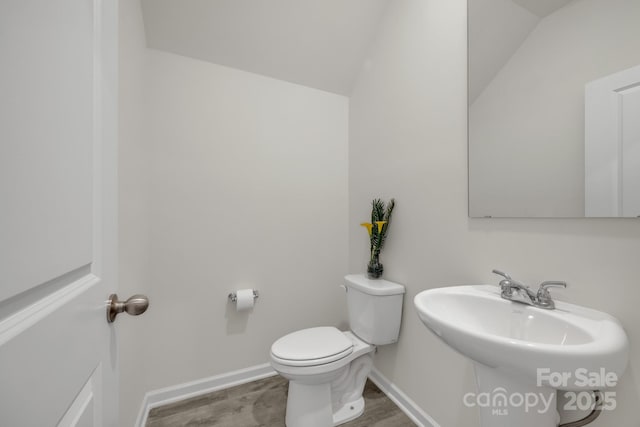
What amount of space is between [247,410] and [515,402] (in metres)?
1.36

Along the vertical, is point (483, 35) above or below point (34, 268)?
above

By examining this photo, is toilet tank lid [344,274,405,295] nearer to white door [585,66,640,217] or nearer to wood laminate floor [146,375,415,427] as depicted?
wood laminate floor [146,375,415,427]

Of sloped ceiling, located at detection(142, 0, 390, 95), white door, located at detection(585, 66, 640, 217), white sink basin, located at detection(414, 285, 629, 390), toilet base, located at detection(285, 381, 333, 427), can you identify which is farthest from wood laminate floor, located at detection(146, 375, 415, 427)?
sloped ceiling, located at detection(142, 0, 390, 95)

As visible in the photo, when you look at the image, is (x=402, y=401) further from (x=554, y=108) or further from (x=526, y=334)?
(x=554, y=108)

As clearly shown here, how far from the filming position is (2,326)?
0.80 ft

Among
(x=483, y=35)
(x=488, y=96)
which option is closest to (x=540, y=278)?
(x=488, y=96)

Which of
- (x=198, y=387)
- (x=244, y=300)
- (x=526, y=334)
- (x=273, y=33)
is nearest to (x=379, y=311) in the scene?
(x=526, y=334)

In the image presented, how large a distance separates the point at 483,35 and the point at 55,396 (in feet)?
5.47

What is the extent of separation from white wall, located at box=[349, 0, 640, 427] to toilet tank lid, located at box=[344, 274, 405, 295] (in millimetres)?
62

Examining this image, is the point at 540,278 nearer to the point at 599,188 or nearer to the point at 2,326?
the point at 599,188

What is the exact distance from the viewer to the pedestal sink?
1.95 ft

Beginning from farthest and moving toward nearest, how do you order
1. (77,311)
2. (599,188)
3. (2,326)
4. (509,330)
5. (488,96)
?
(488,96) < (509,330) < (599,188) < (77,311) < (2,326)

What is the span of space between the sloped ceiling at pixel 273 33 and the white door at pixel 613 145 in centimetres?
139

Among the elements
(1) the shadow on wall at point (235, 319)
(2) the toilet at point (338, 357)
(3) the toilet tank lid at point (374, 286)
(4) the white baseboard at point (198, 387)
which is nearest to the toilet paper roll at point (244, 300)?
(1) the shadow on wall at point (235, 319)
